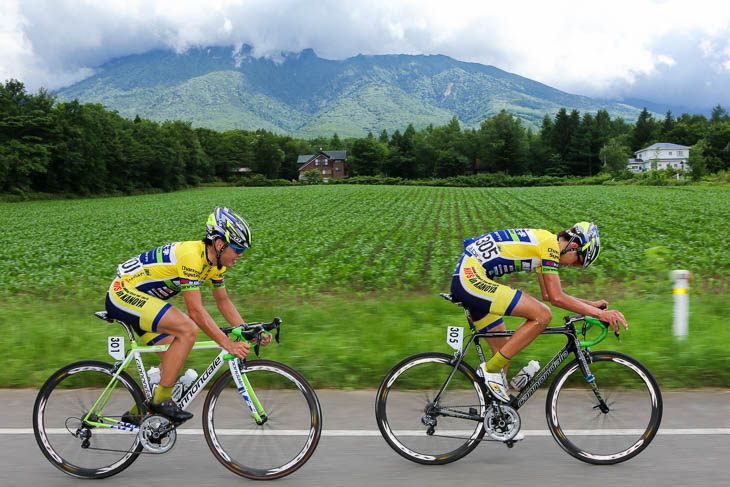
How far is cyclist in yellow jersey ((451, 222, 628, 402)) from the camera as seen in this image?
3.97m

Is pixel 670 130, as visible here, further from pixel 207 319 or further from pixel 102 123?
pixel 207 319

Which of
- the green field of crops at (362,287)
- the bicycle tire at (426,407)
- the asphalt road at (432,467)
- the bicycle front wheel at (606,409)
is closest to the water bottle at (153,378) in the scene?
the asphalt road at (432,467)

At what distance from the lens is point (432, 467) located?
3.91m

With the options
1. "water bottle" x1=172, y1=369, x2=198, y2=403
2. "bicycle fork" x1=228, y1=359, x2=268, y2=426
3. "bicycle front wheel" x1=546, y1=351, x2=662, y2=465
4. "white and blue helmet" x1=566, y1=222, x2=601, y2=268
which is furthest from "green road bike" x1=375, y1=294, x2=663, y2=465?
"water bottle" x1=172, y1=369, x2=198, y2=403

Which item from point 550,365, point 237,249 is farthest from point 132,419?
point 550,365

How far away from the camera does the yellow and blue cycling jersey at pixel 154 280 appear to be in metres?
3.84

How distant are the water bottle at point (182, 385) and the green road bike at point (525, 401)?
4.50ft

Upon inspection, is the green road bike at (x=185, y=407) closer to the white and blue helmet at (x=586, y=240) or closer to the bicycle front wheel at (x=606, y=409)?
the bicycle front wheel at (x=606, y=409)

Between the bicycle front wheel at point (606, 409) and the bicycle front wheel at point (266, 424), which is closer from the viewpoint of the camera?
the bicycle front wheel at point (266, 424)

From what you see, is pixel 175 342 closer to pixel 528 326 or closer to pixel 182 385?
pixel 182 385

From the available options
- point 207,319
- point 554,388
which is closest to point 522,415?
point 554,388

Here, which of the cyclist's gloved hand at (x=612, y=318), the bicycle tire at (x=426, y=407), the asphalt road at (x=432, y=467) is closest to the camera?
the asphalt road at (x=432, y=467)

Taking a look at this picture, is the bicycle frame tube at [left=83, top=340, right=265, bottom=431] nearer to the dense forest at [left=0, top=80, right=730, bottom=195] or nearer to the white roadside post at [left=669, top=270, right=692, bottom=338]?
the white roadside post at [left=669, top=270, right=692, bottom=338]

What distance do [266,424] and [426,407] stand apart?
1191mm
